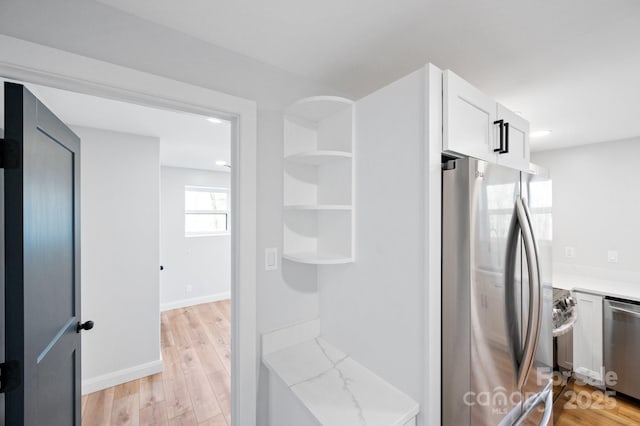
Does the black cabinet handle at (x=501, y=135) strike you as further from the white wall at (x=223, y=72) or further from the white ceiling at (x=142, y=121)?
the white ceiling at (x=142, y=121)

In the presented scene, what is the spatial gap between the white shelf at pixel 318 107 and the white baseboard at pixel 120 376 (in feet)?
9.38

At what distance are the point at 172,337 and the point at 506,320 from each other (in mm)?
3824

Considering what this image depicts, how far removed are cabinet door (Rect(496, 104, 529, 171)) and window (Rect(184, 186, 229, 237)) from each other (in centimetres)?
463

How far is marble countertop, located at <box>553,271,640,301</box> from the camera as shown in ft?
7.54

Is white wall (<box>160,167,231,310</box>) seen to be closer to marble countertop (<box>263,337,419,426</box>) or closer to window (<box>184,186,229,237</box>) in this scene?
window (<box>184,186,229,237</box>)

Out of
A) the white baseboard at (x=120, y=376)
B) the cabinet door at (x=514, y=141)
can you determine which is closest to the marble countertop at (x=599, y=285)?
the cabinet door at (x=514, y=141)

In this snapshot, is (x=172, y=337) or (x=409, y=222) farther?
(x=172, y=337)

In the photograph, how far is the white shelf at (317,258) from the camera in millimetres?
1287

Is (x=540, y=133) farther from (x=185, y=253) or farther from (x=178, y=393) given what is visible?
(x=185, y=253)

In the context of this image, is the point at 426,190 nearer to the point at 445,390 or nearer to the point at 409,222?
the point at 409,222

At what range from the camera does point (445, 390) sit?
39.1 inches

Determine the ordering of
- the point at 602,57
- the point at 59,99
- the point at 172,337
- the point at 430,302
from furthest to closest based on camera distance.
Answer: the point at 172,337, the point at 59,99, the point at 602,57, the point at 430,302

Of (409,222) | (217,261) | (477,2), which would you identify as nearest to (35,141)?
(409,222)

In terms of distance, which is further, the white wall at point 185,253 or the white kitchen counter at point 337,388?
the white wall at point 185,253
